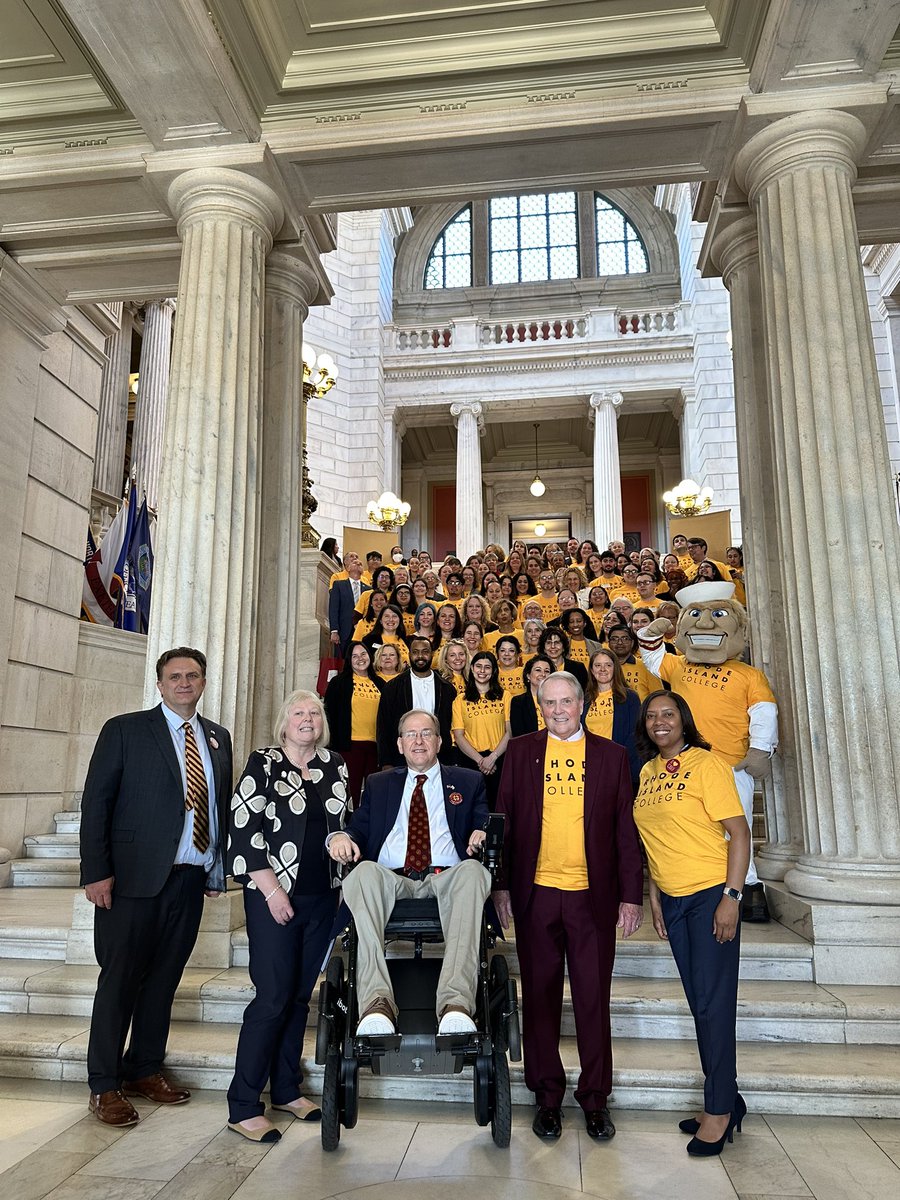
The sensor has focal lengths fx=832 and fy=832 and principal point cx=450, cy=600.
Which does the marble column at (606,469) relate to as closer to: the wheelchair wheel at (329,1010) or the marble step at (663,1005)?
the marble step at (663,1005)

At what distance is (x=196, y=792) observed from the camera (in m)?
3.31

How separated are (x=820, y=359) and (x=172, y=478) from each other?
12.3 feet

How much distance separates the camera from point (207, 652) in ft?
15.3

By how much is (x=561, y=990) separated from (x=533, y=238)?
20.5 meters

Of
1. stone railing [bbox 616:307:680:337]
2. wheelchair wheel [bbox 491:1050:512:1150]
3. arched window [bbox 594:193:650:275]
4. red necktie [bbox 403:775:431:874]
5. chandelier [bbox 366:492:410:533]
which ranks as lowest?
wheelchair wheel [bbox 491:1050:512:1150]

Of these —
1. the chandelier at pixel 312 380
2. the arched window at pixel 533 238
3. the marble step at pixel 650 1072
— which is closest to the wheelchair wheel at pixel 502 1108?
the marble step at pixel 650 1072

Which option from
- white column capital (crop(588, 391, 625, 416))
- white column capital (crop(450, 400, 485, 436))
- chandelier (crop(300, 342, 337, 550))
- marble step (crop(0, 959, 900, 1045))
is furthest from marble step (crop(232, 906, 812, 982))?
white column capital (crop(450, 400, 485, 436))

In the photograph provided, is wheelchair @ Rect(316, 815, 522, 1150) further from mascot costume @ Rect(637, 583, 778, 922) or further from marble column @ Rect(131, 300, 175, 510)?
marble column @ Rect(131, 300, 175, 510)

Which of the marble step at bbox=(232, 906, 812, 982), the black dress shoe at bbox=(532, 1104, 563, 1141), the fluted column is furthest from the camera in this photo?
the fluted column

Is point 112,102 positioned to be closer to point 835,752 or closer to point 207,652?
point 207,652

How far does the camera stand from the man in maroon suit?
290cm

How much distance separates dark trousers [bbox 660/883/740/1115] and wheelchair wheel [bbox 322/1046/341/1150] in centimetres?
119

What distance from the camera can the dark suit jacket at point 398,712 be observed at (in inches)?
209

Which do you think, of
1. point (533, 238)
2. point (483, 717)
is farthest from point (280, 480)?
point (533, 238)
